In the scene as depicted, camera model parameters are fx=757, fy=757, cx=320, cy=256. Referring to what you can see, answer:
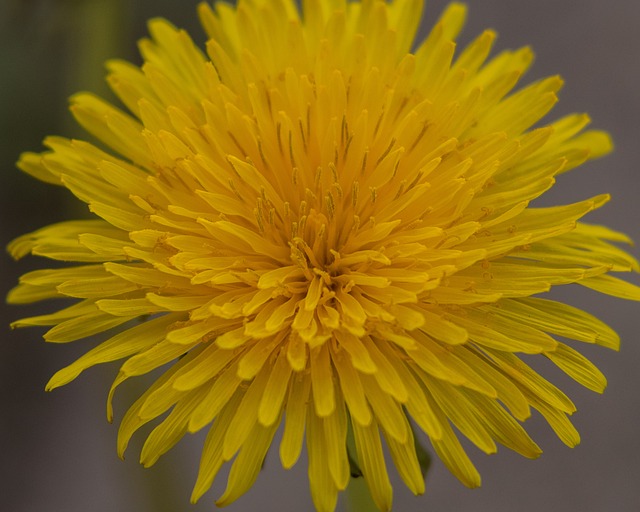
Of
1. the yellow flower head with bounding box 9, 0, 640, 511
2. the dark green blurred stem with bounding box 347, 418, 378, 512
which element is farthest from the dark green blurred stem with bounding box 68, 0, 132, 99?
the dark green blurred stem with bounding box 347, 418, 378, 512

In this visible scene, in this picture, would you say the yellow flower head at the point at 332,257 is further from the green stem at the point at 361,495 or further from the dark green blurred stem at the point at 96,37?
the dark green blurred stem at the point at 96,37

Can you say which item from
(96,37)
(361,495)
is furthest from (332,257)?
(96,37)

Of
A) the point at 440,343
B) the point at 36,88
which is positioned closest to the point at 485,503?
the point at 440,343

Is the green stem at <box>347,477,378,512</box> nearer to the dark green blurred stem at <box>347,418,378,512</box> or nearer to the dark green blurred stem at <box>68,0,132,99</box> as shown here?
the dark green blurred stem at <box>347,418,378,512</box>

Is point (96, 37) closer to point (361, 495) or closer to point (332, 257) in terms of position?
point (332, 257)

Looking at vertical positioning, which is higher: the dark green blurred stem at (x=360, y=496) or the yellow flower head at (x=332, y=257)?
the yellow flower head at (x=332, y=257)

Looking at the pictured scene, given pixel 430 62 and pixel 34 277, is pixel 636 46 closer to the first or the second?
pixel 430 62

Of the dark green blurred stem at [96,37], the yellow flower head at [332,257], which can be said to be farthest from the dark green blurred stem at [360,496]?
the dark green blurred stem at [96,37]

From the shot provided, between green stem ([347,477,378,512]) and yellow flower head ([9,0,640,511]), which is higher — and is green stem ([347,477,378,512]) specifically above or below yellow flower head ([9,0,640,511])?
below
